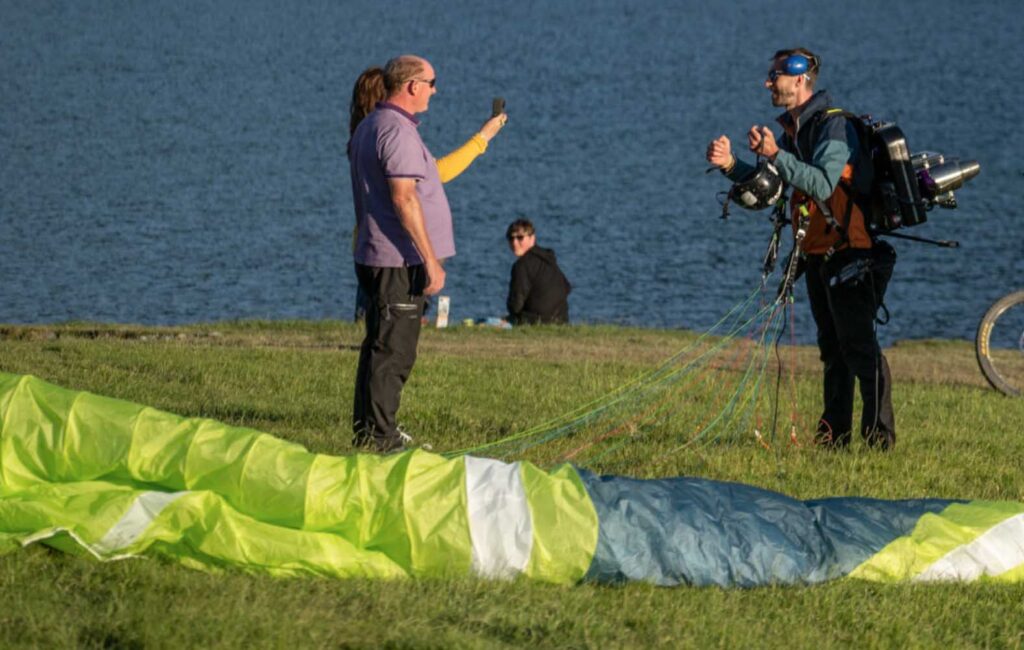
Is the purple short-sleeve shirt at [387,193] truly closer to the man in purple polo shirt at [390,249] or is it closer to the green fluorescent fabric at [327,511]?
the man in purple polo shirt at [390,249]

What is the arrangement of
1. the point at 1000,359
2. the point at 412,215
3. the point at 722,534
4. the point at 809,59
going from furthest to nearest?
the point at 1000,359
the point at 809,59
the point at 412,215
the point at 722,534

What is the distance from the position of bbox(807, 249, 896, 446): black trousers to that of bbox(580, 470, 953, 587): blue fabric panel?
8.73ft

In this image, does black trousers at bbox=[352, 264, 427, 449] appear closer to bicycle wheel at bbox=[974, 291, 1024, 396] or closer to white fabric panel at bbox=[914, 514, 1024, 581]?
white fabric panel at bbox=[914, 514, 1024, 581]

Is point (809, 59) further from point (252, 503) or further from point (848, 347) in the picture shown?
point (252, 503)

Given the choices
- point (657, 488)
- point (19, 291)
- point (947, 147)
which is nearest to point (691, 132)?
point (947, 147)

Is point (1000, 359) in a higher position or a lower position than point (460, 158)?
lower

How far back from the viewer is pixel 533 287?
706 inches

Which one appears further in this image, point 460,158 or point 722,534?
point 460,158

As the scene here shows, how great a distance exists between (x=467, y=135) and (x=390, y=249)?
30381 millimetres

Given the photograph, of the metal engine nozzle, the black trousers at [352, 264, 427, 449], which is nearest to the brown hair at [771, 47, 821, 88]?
the metal engine nozzle

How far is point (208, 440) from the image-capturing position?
5961 millimetres

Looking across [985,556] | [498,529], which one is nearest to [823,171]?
[985,556]

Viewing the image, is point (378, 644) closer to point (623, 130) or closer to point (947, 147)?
point (947, 147)

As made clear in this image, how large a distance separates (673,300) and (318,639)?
20119mm
